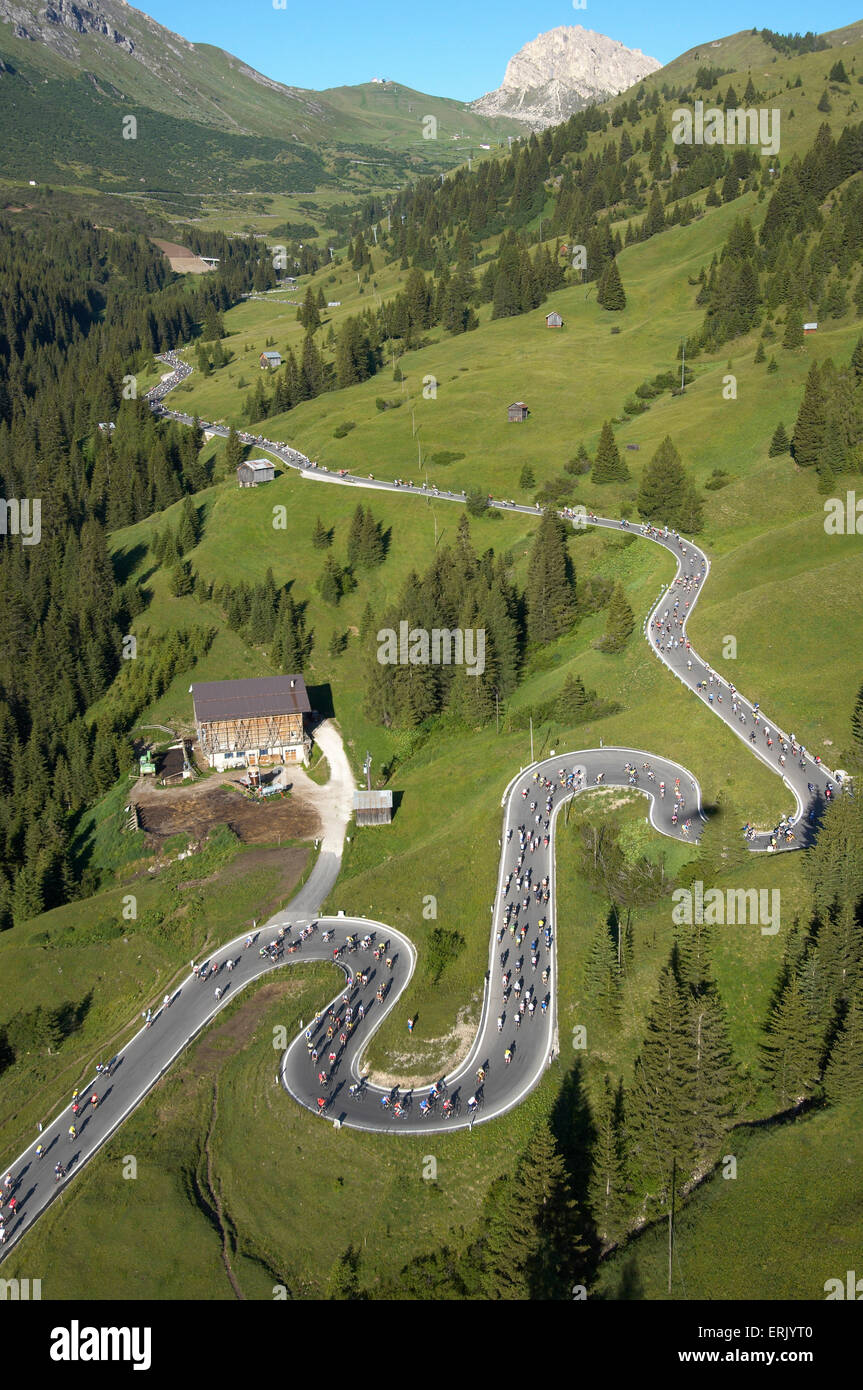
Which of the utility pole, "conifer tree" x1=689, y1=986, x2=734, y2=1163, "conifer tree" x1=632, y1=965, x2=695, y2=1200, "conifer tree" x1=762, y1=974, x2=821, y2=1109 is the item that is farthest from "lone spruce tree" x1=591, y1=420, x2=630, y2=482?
the utility pole

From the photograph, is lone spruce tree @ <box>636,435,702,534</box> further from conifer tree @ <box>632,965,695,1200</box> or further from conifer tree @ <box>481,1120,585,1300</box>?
conifer tree @ <box>481,1120,585,1300</box>

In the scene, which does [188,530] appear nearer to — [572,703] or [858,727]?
[572,703]

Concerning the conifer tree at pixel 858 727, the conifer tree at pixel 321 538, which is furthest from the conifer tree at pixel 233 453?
the conifer tree at pixel 858 727

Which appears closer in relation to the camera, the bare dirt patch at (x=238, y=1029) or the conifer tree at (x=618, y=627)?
the bare dirt patch at (x=238, y=1029)

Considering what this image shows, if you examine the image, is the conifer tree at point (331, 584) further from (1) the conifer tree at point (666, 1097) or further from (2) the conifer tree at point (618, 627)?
(1) the conifer tree at point (666, 1097)

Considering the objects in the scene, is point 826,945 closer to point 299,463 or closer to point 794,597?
point 794,597
